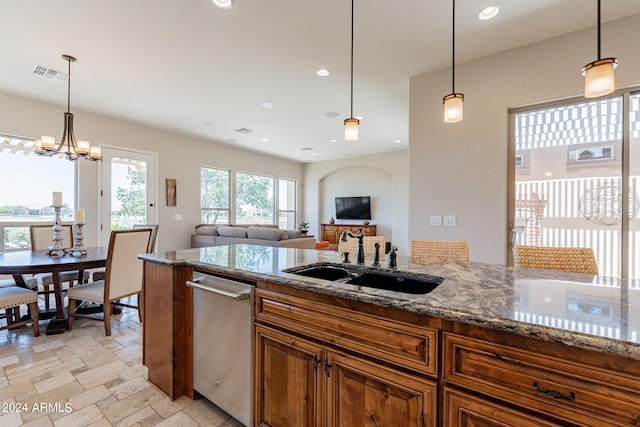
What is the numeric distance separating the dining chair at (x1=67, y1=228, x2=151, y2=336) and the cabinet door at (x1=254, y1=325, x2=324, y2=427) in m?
2.16

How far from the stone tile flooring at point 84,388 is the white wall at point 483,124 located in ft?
9.38

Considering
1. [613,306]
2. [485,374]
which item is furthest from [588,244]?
[485,374]

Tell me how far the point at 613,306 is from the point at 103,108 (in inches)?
237

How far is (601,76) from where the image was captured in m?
1.39

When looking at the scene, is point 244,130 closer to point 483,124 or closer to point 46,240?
point 46,240

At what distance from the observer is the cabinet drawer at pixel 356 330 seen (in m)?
0.97

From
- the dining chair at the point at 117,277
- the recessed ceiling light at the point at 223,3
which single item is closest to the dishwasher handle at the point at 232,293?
the dining chair at the point at 117,277

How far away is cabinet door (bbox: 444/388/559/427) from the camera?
0.80 m

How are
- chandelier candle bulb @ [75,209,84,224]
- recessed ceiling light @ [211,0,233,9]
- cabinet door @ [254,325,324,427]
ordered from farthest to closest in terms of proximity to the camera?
chandelier candle bulb @ [75,209,84,224], recessed ceiling light @ [211,0,233,9], cabinet door @ [254,325,324,427]

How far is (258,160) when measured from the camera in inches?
308

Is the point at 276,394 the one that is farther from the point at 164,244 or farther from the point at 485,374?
the point at 164,244

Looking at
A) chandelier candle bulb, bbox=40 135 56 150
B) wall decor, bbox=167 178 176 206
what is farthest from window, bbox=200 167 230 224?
chandelier candle bulb, bbox=40 135 56 150

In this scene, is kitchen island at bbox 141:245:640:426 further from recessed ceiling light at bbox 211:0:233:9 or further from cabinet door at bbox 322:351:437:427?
recessed ceiling light at bbox 211:0:233:9

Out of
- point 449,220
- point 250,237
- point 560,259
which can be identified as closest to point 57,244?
point 250,237
